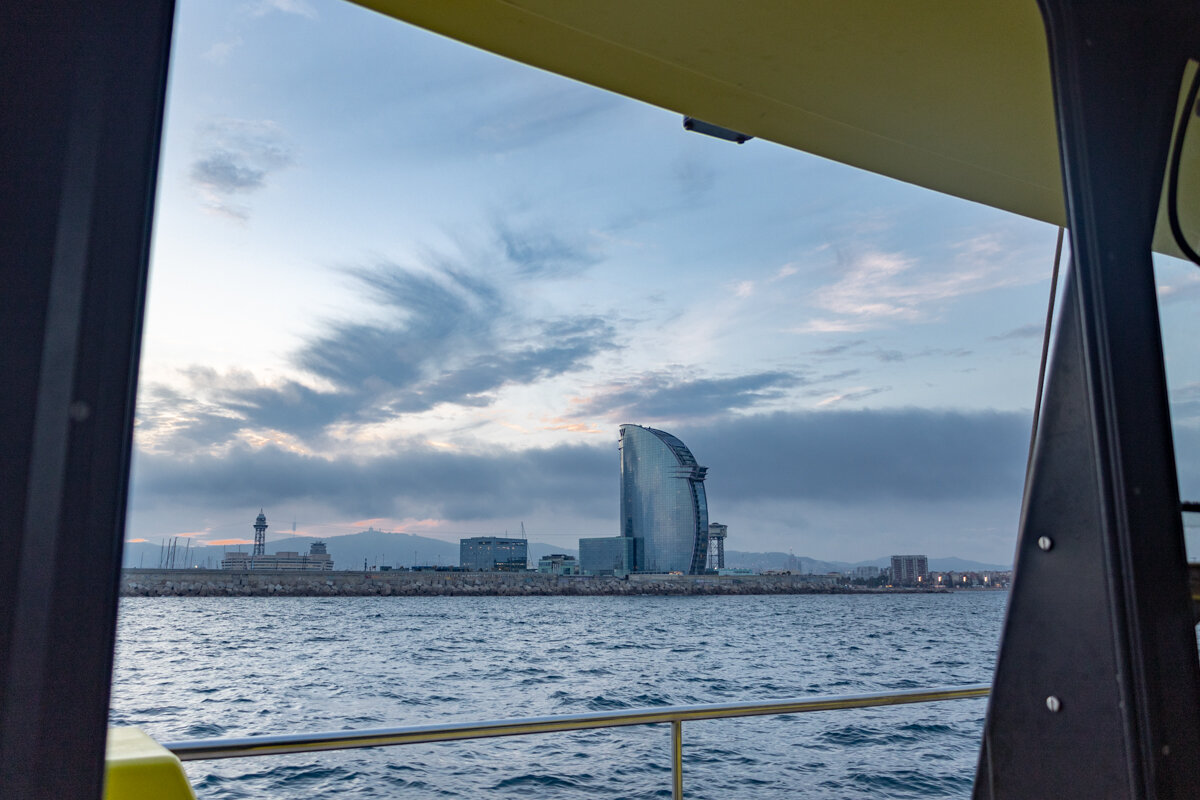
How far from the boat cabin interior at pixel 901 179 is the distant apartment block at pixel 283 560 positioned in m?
44.7

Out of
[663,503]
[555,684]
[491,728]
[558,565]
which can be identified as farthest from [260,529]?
[491,728]

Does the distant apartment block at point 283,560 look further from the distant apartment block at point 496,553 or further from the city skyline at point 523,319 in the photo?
the distant apartment block at point 496,553

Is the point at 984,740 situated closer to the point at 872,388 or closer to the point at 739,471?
the point at 872,388

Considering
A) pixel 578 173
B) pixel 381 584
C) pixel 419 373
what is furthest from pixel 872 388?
pixel 381 584

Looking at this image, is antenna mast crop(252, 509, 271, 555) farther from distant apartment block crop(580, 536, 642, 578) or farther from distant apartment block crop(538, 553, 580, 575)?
distant apartment block crop(580, 536, 642, 578)

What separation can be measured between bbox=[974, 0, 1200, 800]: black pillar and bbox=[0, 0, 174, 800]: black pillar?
99 cm

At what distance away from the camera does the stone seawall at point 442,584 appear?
1715 inches

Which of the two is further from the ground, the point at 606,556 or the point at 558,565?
the point at 606,556

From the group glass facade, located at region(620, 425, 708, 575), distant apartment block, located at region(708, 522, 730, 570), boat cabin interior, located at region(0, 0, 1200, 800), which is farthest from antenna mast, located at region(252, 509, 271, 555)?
boat cabin interior, located at region(0, 0, 1200, 800)

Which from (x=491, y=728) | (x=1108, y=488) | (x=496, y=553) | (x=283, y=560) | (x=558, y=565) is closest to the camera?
(x=1108, y=488)

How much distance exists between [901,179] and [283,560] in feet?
149

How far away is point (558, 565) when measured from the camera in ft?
161

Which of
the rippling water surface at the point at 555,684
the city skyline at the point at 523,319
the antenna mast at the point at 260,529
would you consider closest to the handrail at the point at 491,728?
the rippling water surface at the point at 555,684

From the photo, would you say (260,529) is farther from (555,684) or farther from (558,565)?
(555,684)
